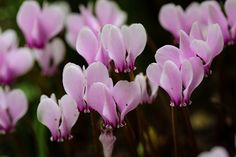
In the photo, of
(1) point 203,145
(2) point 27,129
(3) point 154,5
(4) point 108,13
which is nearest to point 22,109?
(4) point 108,13

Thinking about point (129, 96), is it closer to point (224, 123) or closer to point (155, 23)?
point (224, 123)

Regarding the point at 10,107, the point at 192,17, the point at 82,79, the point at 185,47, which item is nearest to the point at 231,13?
the point at 192,17

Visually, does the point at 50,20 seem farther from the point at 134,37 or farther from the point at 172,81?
the point at 172,81

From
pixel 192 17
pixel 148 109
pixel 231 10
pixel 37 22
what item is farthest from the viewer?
pixel 148 109

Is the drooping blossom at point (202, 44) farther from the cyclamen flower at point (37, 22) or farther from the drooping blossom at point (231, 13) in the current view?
the cyclamen flower at point (37, 22)

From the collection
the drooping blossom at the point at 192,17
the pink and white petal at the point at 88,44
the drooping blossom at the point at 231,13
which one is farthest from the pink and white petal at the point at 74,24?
the drooping blossom at the point at 231,13

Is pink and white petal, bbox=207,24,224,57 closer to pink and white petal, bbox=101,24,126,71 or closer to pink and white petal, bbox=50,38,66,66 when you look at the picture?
pink and white petal, bbox=101,24,126,71

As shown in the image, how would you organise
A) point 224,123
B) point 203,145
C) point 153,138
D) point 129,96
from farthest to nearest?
1. point 203,145
2. point 224,123
3. point 153,138
4. point 129,96
